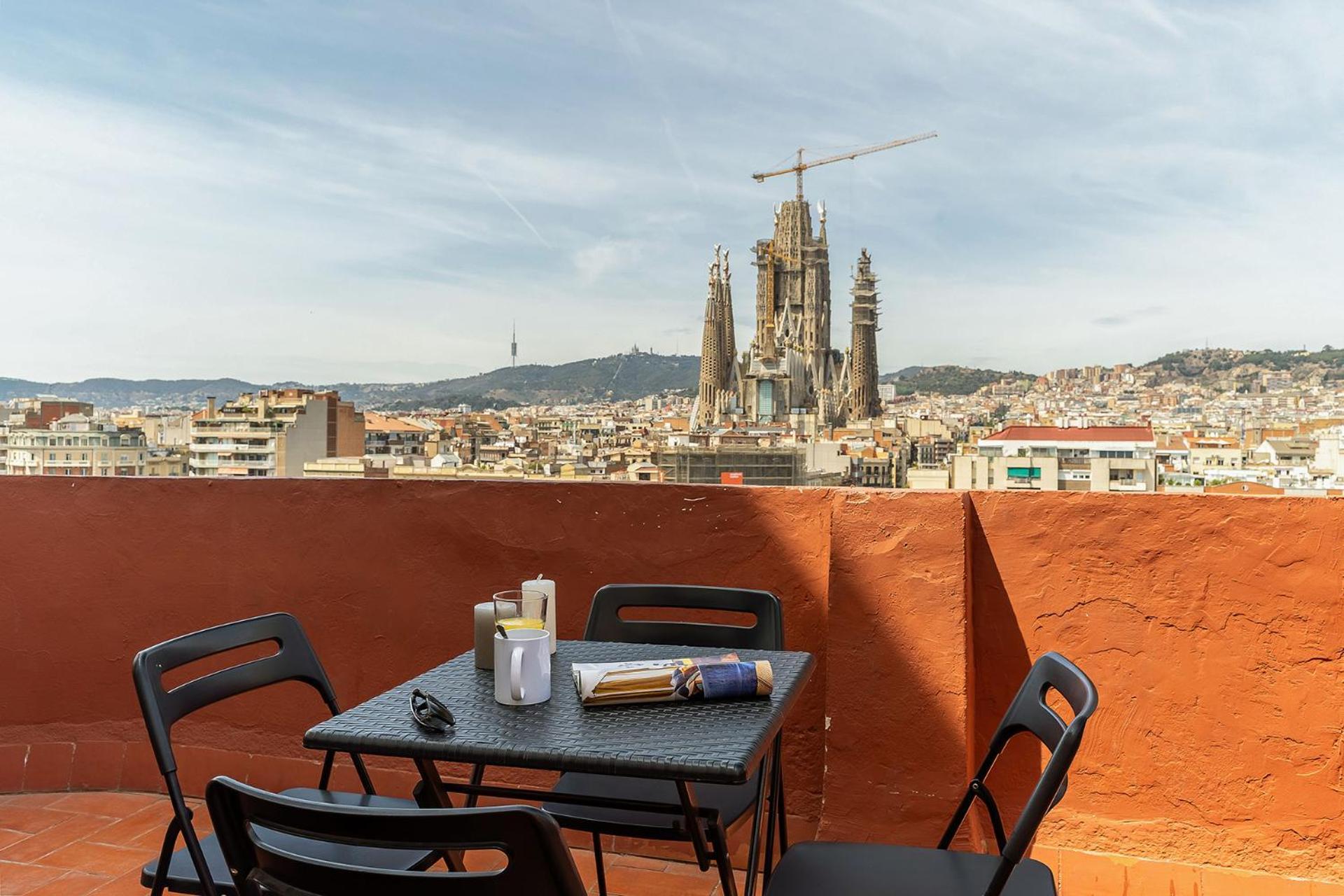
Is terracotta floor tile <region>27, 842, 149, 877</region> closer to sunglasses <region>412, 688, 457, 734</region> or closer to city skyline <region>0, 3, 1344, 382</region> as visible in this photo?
sunglasses <region>412, 688, 457, 734</region>

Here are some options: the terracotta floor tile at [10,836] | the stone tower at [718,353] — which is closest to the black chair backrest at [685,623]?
the terracotta floor tile at [10,836]

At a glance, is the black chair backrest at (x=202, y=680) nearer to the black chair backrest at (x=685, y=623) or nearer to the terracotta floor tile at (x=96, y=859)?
the black chair backrest at (x=685, y=623)

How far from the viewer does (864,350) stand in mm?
78000

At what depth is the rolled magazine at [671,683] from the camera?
144 cm

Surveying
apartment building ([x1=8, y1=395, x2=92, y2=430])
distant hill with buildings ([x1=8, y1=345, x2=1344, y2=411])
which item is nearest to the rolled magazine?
apartment building ([x1=8, y1=395, x2=92, y2=430])

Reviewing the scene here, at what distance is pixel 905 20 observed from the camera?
48781 mm

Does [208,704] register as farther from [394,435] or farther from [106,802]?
[394,435]

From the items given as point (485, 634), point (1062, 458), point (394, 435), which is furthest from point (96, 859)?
point (394, 435)

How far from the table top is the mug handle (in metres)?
0.02

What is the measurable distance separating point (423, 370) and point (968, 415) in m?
22.0

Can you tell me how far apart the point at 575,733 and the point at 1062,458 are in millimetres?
15088

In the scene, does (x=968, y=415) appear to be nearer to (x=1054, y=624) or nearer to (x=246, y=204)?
(x=246, y=204)

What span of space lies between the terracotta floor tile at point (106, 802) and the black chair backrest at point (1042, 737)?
2392mm

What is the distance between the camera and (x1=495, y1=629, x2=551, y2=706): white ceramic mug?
1.44 metres
